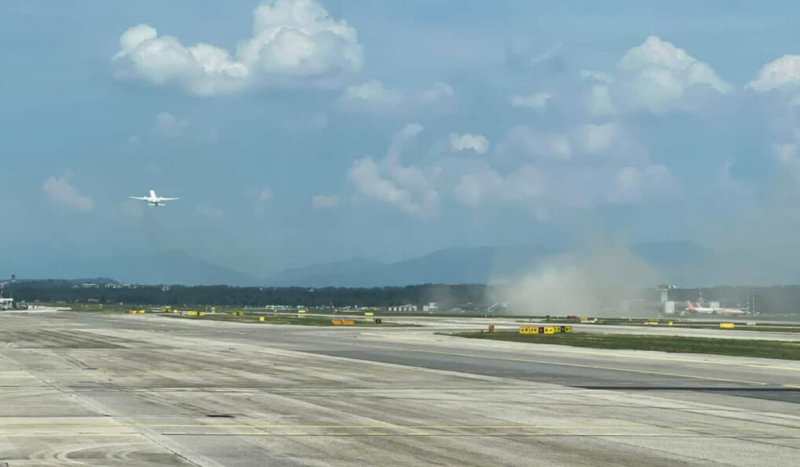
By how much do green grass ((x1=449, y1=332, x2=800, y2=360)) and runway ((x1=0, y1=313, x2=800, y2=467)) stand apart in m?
6.83

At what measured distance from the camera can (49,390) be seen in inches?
1259

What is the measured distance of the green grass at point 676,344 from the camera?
58.8 metres

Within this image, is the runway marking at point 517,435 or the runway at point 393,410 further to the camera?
the runway marking at point 517,435

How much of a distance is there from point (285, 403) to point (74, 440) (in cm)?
847

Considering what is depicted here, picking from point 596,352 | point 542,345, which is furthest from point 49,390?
point 542,345

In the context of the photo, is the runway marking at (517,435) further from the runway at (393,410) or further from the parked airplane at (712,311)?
the parked airplane at (712,311)

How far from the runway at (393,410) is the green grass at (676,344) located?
22.4 feet

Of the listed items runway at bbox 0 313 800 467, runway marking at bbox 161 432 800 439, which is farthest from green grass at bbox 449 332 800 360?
runway marking at bbox 161 432 800 439

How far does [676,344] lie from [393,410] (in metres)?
43.9

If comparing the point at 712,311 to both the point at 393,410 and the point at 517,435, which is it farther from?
the point at 517,435

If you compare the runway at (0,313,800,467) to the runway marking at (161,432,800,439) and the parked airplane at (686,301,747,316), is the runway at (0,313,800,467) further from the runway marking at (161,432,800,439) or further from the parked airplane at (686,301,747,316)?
the parked airplane at (686,301,747,316)

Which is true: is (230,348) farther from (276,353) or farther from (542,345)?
(542,345)

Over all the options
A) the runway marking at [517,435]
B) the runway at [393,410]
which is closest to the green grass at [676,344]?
the runway at [393,410]

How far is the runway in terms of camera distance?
19344 millimetres
